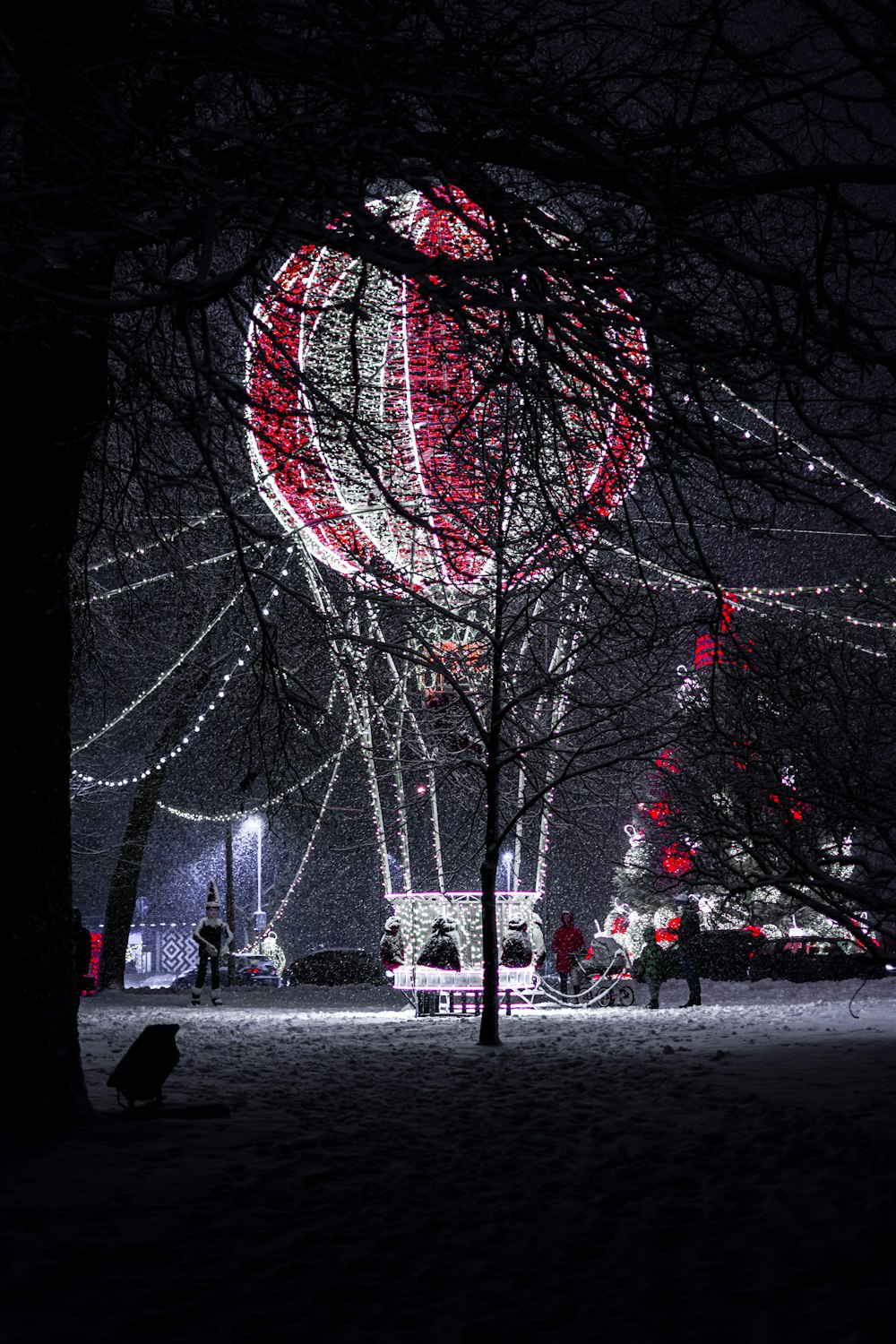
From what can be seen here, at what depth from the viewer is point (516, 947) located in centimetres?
1789

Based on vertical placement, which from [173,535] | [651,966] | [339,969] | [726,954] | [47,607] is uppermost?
[173,535]

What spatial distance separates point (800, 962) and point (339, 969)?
44.9 ft

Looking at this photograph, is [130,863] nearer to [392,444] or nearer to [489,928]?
[489,928]

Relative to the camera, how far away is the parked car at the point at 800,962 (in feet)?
91.5

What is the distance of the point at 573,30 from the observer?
6395 millimetres

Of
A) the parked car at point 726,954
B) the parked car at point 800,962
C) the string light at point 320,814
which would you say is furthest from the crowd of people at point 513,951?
the parked car at point 726,954

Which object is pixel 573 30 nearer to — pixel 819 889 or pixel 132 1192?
pixel 132 1192

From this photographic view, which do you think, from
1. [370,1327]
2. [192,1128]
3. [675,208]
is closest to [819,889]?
A: [192,1128]

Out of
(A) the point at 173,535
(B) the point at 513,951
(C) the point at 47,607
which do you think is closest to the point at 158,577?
(A) the point at 173,535

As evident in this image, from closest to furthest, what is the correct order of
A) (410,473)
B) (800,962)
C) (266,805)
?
(410,473)
(266,805)
(800,962)

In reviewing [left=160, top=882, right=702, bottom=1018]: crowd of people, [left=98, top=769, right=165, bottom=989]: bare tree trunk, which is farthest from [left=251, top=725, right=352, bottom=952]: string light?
[left=98, top=769, right=165, bottom=989]: bare tree trunk

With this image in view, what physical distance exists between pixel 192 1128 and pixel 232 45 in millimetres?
5673

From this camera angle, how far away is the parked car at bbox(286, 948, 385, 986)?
36344 mm

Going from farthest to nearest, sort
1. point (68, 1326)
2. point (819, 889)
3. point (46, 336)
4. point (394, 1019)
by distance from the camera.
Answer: point (394, 1019) < point (819, 889) < point (46, 336) < point (68, 1326)
